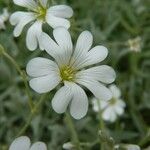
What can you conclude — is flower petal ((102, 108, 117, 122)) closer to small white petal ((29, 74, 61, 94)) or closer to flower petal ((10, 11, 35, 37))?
flower petal ((10, 11, 35, 37))

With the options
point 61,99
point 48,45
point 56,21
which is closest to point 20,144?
point 61,99

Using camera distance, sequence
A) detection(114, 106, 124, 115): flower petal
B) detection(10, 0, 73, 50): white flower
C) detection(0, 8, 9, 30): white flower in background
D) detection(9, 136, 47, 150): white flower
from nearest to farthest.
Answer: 1. detection(9, 136, 47, 150): white flower
2. detection(10, 0, 73, 50): white flower
3. detection(0, 8, 9, 30): white flower in background
4. detection(114, 106, 124, 115): flower petal

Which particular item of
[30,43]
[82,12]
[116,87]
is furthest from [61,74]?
[82,12]

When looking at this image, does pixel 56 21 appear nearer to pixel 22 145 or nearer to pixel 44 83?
pixel 44 83

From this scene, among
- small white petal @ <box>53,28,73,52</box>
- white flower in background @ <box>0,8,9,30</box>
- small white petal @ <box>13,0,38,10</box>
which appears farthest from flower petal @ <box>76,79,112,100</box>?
white flower in background @ <box>0,8,9,30</box>

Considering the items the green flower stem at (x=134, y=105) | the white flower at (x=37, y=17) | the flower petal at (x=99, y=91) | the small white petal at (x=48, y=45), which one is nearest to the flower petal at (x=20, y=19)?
the white flower at (x=37, y=17)

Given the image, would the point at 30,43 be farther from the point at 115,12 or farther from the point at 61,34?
the point at 115,12

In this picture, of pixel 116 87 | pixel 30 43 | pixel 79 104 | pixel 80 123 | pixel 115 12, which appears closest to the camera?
pixel 79 104
